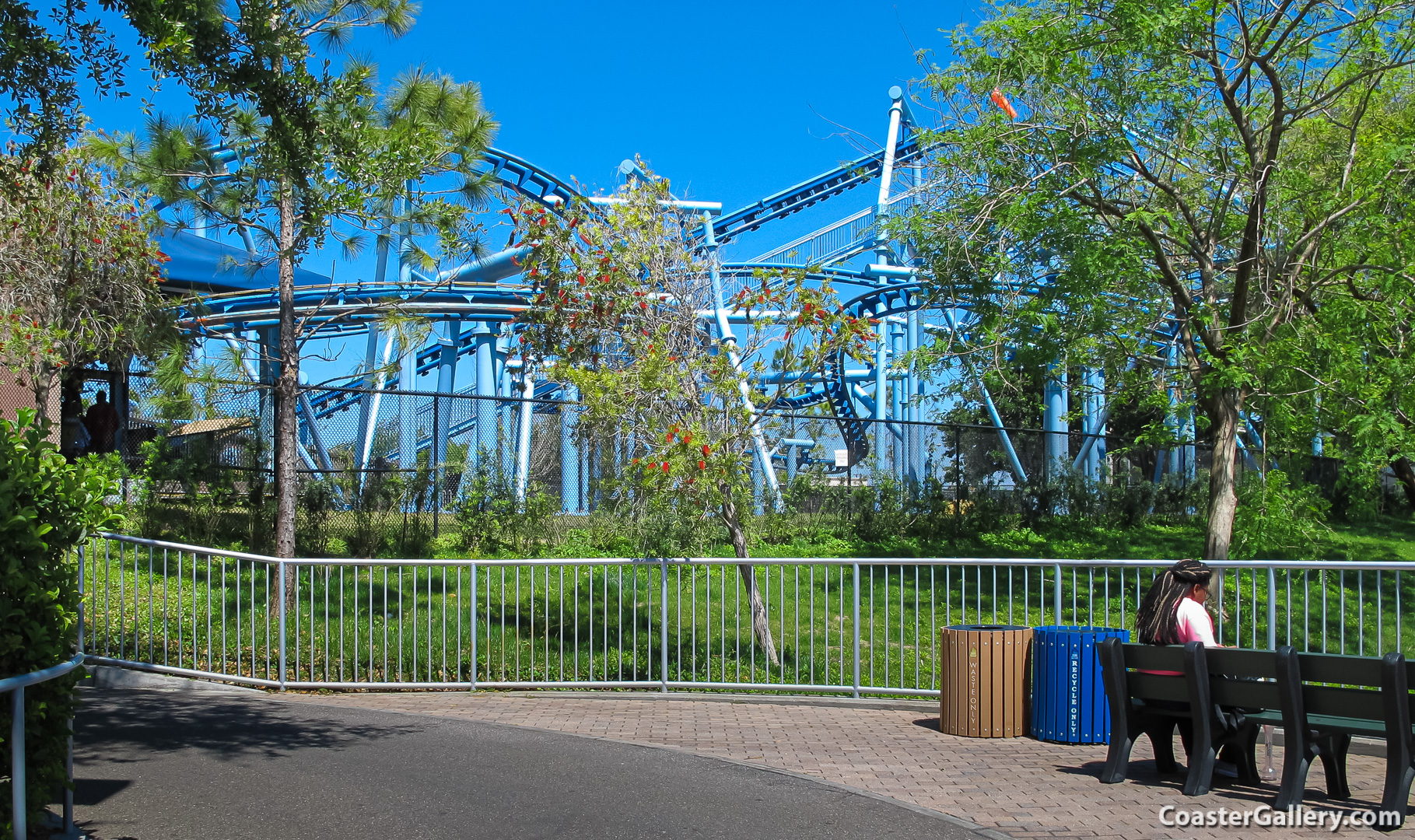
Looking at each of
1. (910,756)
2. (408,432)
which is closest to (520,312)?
(408,432)

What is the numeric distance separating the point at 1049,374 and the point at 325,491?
10.4 metres

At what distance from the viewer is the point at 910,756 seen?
24.2 feet

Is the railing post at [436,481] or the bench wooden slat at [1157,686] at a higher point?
the railing post at [436,481]

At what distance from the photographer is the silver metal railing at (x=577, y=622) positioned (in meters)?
9.27

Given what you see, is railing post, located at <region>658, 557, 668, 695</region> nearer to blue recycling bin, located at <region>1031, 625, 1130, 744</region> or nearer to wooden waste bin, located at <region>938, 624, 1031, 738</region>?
wooden waste bin, located at <region>938, 624, 1031, 738</region>

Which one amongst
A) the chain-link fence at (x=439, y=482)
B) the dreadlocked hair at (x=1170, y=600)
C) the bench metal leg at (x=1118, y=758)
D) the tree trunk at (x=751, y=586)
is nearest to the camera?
the bench metal leg at (x=1118, y=758)

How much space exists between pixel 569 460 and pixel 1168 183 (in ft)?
49.1

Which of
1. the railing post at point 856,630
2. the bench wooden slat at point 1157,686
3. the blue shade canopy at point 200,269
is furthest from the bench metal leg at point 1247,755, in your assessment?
the blue shade canopy at point 200,269

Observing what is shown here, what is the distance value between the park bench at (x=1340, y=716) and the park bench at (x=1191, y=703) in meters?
0.15

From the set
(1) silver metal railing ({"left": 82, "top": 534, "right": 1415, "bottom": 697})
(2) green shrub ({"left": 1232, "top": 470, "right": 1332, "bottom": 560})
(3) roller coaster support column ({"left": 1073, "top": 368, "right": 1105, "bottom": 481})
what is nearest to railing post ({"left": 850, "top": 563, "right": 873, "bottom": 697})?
(1) silver metal railing ({"left": 82, "top": 534, "right": 1415, "bottom": 697})

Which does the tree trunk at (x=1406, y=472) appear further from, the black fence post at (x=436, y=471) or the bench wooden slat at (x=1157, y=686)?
the black fence post at (x=436, y=471)

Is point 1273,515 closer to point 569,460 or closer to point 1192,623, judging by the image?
point 1192,623

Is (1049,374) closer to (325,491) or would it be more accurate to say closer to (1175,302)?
(1175,302)

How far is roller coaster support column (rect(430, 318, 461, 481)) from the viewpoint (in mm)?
17672
